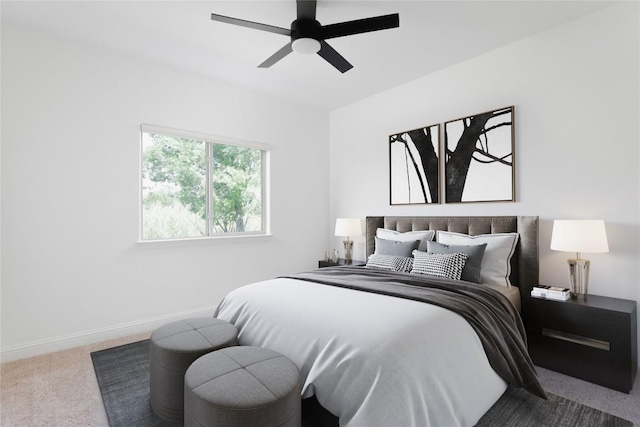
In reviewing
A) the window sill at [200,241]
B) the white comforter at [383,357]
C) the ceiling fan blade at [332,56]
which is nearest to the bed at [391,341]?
the white comforter at [383,357]

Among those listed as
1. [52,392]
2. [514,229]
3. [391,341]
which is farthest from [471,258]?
[52,392]

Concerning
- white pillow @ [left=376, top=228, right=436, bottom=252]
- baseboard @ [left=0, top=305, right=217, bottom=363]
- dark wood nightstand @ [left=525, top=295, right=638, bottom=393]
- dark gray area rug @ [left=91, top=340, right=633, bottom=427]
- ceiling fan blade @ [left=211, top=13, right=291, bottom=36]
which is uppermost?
ceiling fan blade @ [left=211, top=13, right=291, bottom=36]

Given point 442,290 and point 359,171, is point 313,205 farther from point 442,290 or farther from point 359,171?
point 442,290

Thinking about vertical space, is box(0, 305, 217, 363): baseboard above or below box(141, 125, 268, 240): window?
below

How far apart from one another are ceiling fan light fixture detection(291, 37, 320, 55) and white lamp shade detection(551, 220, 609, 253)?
2335 mm

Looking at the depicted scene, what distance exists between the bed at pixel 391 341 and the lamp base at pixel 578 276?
0.39 metres

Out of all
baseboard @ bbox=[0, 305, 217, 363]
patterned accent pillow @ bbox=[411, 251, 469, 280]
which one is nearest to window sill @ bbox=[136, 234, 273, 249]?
baseboard @ bbox=[0, 305, 217, 363]

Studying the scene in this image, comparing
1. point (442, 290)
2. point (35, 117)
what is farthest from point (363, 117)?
point (35, 117)

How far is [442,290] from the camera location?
7.36 ft

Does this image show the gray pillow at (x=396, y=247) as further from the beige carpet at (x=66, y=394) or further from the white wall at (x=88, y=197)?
the white wall at (x=88, y=197)

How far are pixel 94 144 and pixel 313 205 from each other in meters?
2.74

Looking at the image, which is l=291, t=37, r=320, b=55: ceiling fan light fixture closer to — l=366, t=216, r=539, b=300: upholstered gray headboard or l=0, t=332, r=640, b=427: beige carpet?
l=366, t=216, r=539, b=300: upholstered gray headboard

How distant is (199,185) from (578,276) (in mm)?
3806

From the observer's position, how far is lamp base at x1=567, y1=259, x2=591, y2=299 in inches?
100
